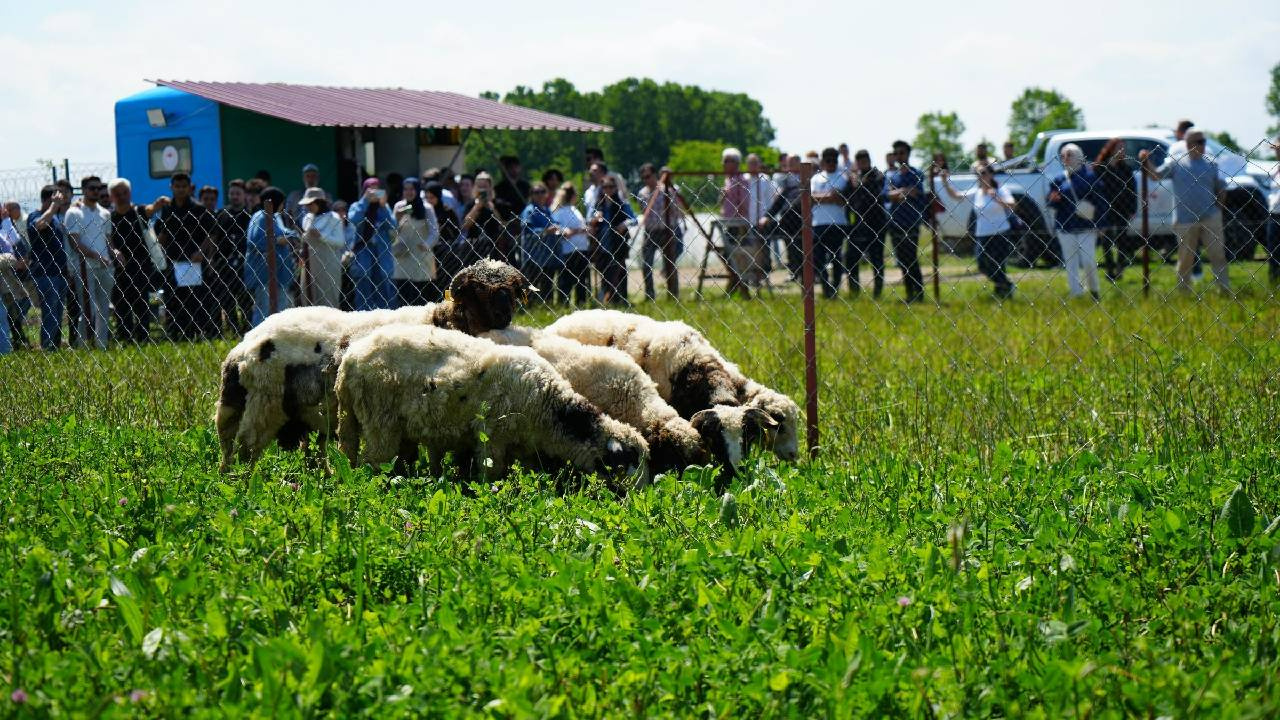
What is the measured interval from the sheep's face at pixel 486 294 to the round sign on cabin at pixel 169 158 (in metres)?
13.2

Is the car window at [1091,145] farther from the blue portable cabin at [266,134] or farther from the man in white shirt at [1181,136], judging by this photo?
the blue portable cabin at [266,134]

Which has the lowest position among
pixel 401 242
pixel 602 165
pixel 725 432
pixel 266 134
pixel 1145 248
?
pixel 725 432

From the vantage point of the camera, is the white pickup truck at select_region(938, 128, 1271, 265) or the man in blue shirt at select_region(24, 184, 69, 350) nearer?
the man in blue shirt at select_region(24, 184, 69, 350)

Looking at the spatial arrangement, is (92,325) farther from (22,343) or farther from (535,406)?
(535,406)

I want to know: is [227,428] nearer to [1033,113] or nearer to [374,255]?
[374,255]

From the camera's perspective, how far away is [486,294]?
693cm

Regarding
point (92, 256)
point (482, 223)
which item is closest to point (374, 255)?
point (482, 223)

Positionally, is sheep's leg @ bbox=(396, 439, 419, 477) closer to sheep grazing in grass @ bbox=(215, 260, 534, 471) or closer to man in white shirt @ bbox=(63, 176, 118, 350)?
sheep grazing in grass @ bbox=(215, 260, 534, 471)

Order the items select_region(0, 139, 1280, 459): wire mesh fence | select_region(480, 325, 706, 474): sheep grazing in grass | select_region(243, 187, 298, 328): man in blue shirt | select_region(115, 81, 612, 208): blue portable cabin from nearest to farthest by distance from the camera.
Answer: select_region(480, 325, 706, 474): sheep grazing in grass
select_region(0, 139, 1280, 459): wire mesh fence
select_region(243, 187, 298, 328): man in blue shirt
select_region(115, 81, 612, 208): blue portable cabin

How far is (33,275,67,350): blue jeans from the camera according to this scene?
11.1 metres

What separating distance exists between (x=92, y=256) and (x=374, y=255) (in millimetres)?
3248

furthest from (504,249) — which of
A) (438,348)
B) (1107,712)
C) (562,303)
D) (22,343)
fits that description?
(1107,712)

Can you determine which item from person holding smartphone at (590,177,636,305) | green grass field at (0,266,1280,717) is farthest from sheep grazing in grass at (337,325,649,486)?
person holding smartphone at (590,177,636,305)

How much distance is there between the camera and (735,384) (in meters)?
7.38
